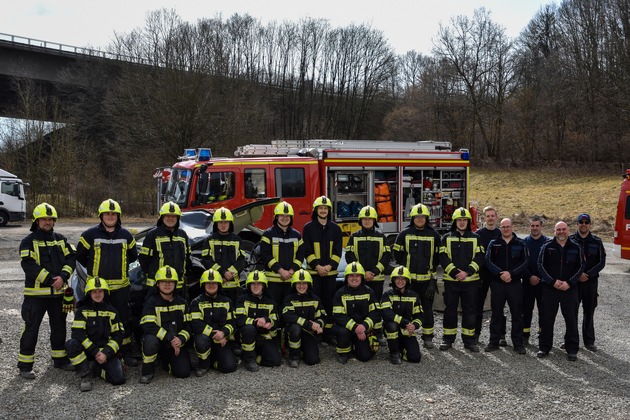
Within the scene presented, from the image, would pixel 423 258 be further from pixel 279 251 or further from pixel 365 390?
pixel 365 390

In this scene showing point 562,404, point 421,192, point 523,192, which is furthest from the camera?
point 523,192

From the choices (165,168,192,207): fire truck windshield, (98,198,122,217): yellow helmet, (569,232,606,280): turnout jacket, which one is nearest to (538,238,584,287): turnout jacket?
(569,232,606,280): turnout jacket

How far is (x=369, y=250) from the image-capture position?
23.7 ft

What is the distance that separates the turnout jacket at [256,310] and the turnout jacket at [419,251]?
5.97 ft

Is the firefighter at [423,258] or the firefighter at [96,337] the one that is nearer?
the firefighter at [96,337]

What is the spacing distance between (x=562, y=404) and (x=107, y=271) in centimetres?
493

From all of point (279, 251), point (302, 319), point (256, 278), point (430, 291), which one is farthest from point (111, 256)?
point (430, 291)

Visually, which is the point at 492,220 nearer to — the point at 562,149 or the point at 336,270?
the point at 336,270

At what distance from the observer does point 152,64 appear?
1405 inches

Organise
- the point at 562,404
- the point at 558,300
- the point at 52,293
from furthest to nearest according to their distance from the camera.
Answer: the point at 558,300 → the point at 52,293 → the point at 562,404

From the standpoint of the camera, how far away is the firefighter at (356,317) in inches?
258

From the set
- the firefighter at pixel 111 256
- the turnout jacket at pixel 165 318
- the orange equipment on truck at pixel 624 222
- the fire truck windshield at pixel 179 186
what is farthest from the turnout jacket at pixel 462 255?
the orange equipment on truck at pixel 624 222

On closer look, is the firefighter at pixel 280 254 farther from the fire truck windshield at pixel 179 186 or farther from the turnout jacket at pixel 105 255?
the fire truck windshield at pixel 179 186

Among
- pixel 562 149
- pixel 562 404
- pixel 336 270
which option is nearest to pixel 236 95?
pixel 562 149
